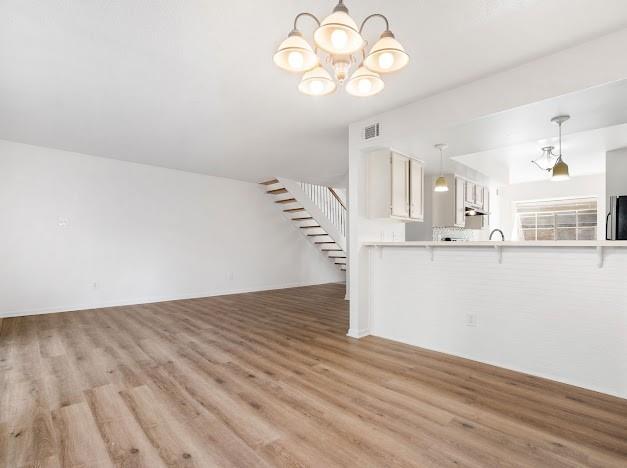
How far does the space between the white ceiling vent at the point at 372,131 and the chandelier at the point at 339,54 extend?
1.68 m

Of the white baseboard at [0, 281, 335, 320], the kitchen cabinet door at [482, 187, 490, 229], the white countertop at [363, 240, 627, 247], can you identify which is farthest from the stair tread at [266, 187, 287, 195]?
the kitchen cabinet door at [482, 187, 490, 229]

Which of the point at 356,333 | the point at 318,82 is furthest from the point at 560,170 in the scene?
the point at 318,82

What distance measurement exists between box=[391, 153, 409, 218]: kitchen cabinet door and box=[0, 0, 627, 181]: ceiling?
783 mm

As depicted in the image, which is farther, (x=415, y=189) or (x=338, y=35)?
(x=415, y=189)

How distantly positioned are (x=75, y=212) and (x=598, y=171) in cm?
983

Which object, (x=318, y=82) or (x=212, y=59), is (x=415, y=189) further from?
(x=212, y=59)

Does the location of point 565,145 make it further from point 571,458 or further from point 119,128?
point 119,128

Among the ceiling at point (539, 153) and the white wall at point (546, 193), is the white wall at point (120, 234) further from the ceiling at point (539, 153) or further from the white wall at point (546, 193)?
the white wall at point (546, 193)

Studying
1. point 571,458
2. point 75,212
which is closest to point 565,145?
point 571,458

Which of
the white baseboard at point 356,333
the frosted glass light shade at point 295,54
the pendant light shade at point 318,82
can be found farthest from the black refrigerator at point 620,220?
the frosted glass light shade at point 295,54

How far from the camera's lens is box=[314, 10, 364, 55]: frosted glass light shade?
156 cm

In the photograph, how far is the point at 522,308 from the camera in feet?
9.49

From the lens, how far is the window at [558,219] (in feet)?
23.8

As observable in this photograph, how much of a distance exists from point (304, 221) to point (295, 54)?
254 inches
